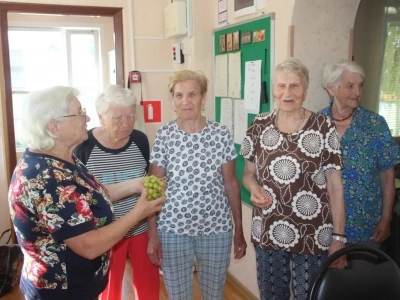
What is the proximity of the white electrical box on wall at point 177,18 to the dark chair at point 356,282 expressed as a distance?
245 cm

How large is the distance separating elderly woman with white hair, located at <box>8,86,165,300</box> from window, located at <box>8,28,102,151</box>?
146 inches

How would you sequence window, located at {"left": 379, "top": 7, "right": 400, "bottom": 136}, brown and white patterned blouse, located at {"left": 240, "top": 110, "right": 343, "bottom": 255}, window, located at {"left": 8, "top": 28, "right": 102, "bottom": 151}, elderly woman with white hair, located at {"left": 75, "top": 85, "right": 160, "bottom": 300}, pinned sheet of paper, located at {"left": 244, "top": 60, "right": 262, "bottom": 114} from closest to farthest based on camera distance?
brown and white patterned blouse, located at {"left": 240, "top": 110, "right": 343, "bottom": 255} < elderly woman with white hair, located at {"left": 75, "top": 85, "right": 160, "bottom": 300} < pinned sheet of paper, located at {"left": 244, "top": 60, "right": 262, "bottom": 114} < window, located at {"left": 379, "top": 7, "right": 400, "bottom": 136} < window, located at {"left": 8, "top": 28, "right": 102, "bottom": 151}

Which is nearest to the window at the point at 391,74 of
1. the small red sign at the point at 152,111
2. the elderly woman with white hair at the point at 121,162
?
the small red sign at the point at 152,111

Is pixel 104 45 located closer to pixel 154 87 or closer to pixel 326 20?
pixel 154 87

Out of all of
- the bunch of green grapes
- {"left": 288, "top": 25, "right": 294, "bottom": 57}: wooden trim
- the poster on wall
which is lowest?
the bunch of green grapes

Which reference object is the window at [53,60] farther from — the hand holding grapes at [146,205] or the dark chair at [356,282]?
the dark chair at [356,282]

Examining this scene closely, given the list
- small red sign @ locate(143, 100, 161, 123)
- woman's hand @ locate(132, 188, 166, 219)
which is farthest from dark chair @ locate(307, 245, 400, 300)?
small red sign @ locate(143, 100, 161, 123)

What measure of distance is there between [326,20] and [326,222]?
1192mm

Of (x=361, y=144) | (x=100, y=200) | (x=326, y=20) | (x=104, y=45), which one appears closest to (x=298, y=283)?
(x=361, y=144)

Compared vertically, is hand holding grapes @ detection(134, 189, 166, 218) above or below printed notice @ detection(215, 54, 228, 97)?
below

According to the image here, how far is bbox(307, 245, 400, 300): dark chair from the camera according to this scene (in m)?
1.18

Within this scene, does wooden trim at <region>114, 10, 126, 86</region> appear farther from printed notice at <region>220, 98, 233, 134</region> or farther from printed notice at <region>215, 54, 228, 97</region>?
printed notice at <region>220, 98, 233, 134</region>

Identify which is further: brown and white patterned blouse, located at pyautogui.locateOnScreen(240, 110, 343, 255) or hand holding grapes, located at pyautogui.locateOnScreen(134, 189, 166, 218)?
brown and white patterned blouse, located at pyautogui.locateOnScreen(240, 110, 343, 255)

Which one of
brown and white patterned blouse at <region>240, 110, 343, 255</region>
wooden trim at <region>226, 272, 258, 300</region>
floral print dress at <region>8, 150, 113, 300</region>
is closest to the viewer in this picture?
floral print dress at <region>8, 150, 113, 300</region>
